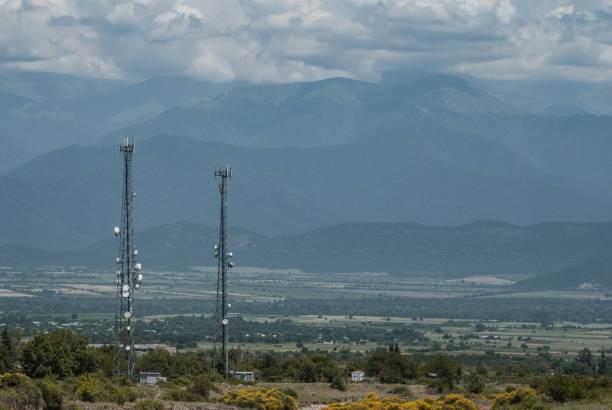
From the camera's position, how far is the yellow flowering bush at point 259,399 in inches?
2245

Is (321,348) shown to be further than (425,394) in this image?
Yes

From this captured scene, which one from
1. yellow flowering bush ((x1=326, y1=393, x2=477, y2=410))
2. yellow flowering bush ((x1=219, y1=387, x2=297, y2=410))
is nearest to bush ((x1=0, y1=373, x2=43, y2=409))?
yellow flowering bush ((x1=219, y1=387, x2=297, y2=410))

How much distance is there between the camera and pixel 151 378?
69.9 m

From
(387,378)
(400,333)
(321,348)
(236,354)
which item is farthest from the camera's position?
→ (400,333)

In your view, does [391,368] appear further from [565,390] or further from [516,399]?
[565,390]

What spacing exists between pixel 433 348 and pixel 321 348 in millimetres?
13174

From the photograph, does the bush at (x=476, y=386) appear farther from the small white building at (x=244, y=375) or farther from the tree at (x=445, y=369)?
the small white building at (x=244, y=375)

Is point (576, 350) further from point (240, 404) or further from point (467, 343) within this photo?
point (240, 404)

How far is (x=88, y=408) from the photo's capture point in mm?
50844

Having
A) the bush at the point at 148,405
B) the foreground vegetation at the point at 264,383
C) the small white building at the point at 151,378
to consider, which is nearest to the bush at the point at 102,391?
the foreground vegetation at the point at 264,383

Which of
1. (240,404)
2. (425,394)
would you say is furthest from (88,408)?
(425,394)

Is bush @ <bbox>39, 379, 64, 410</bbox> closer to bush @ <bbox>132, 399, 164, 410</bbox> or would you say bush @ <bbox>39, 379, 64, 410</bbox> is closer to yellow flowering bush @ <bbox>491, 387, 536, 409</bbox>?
bush @ <bbox>132, 399, 164, 410</bbox>

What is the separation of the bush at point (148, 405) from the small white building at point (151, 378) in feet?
48.9

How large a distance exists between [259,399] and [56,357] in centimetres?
1292
